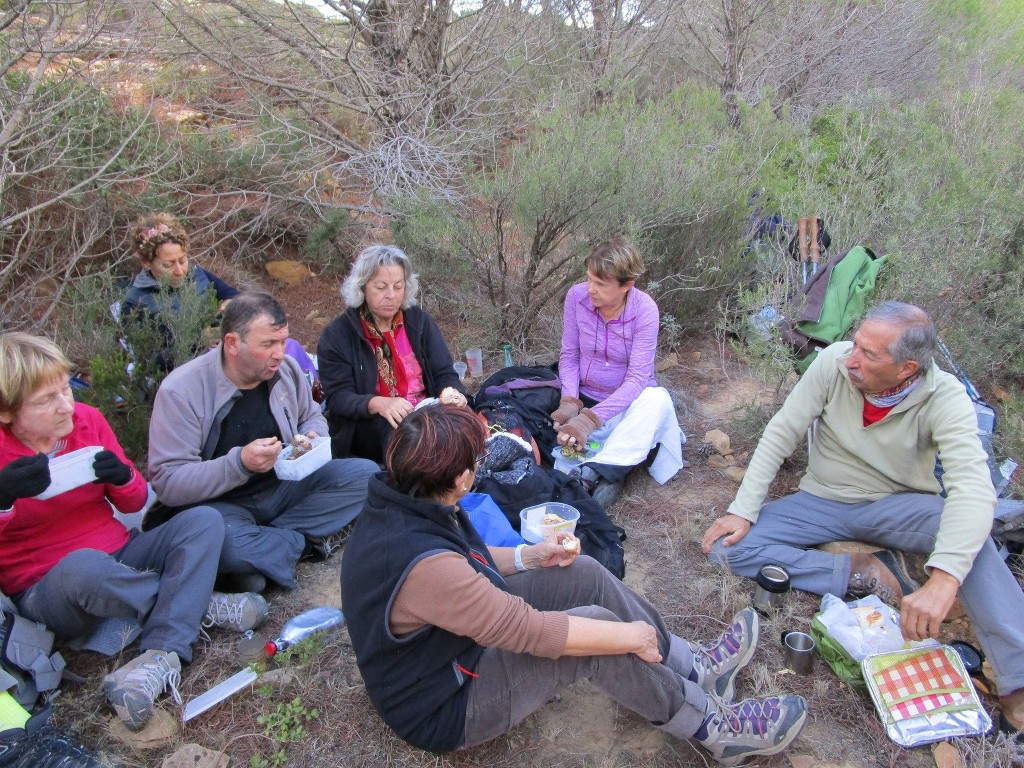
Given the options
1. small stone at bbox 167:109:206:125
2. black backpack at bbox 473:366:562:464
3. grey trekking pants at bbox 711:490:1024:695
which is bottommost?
grey trekking pants at bbox 711:490:1024:695

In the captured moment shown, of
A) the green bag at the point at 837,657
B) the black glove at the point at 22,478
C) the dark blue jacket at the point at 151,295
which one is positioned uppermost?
the dark blue jacket at the point at 151,295

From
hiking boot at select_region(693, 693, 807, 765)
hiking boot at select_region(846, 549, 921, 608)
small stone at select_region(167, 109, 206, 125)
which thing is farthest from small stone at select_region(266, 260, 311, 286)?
hiking boot at select_region(693, 693, 807, 765)

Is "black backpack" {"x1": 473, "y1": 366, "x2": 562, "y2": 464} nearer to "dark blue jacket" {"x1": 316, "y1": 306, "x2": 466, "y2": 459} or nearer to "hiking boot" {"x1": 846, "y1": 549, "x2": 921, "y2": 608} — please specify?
"dark blue jacket" {"x1": 316, "y1": 306, "x2": 466, "y2": 459}

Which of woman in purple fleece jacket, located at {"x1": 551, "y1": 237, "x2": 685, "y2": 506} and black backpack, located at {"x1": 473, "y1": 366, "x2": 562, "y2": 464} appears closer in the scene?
woman in purple fleece jacket, located at {"x1": 551, "y1": 237, "x2": 685, "y2": 506}

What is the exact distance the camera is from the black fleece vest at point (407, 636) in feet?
5.69

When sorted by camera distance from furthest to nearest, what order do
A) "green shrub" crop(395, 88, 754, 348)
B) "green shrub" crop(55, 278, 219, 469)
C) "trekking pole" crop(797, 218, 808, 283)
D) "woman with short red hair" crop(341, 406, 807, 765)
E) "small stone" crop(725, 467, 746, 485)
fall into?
"green shrub" crop(395, 88, 754, 348) < "trekking pole" crop(797, 218, 808, 283) < "small stone" crop(725, 467, 746, 485) < "green shrub" crop(55, 278, 219, 469) < "woman with short red hair" crop(341, 406, 807, 765)

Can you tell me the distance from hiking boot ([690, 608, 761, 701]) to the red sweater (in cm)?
211

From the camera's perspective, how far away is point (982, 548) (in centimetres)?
239

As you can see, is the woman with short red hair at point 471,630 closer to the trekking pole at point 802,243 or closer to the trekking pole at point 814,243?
the trekking pole at point 802,243

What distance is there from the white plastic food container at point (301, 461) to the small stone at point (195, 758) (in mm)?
1018

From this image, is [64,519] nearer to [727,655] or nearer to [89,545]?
[89,545]

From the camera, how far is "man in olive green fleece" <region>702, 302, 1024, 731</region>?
2312mm

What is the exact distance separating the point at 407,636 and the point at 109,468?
1337mm

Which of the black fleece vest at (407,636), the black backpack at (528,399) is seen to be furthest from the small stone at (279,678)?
the black backpack at (528,399)
